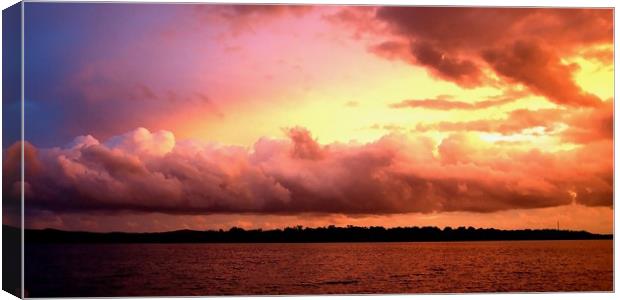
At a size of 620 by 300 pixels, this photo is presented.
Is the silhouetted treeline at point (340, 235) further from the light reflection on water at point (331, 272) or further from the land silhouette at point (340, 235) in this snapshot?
the light reflection on water at point (331, 272)

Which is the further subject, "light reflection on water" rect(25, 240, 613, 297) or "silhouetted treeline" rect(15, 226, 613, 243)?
"silhouetted treeline" rect(15, 226, 613, 243)

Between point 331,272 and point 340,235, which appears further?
point 331,272

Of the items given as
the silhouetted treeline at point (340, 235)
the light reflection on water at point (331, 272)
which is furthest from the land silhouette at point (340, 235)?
the light reflection on water at point (331, 272)

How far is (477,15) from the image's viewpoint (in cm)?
1961

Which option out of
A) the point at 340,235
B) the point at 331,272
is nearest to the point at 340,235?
the point at 340,235

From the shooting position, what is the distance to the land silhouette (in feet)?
67.7

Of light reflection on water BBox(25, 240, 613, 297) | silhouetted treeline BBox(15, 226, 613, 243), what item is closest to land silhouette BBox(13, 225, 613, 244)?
silhouetted treeline BBox(15, 226, 613, 243)

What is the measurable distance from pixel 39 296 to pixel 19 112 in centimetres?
309

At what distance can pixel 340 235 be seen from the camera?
69.5 ft

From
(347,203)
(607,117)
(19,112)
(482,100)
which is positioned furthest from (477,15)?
(19,112)

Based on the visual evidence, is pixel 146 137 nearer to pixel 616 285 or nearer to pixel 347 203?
pixel 347 203

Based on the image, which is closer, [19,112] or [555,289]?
[19,112]

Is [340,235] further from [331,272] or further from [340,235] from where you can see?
[331,272]

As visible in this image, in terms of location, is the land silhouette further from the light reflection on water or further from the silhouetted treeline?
the light reflection on water
